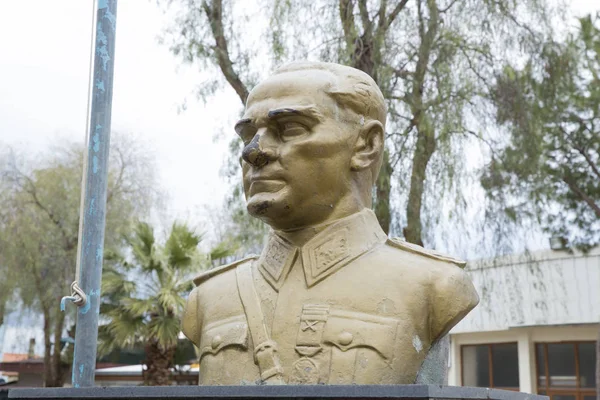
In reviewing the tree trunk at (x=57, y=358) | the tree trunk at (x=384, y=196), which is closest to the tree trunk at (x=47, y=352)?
the tree trunk at (x=57, y=358)

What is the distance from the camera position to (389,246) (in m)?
3.07

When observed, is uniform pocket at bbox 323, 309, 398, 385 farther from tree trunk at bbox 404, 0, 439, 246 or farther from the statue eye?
tree trunk at bbox 404, 0, 439, 246

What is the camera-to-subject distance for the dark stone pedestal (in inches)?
89.4

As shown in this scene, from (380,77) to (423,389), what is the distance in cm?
825

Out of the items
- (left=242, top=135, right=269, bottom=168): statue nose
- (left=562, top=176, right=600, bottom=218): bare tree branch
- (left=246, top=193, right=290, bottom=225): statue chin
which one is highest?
(left=562, top=176, right=600, bottom=218): bare tree branch

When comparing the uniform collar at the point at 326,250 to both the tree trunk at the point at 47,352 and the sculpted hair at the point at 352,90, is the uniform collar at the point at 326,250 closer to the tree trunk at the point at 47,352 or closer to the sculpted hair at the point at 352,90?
the sculpted hair at the point at 352,90

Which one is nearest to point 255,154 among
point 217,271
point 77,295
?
point 217,271

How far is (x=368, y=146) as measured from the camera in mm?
3064

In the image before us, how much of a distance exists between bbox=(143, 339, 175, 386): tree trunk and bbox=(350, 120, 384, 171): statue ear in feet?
32.4

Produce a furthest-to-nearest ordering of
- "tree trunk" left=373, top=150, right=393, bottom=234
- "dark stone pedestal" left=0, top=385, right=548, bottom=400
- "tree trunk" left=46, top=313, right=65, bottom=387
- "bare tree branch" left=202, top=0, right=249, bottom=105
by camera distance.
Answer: "tree trunk" left=46, top=313, right=65, bottom=387
"bare tree branch" left=202, top=0, right=249, bottom=105
"tree trunk" left=373, top=150, right=393, bottom=234
"dark stone pedestal" left=0, top=385, right=548, bottom=400

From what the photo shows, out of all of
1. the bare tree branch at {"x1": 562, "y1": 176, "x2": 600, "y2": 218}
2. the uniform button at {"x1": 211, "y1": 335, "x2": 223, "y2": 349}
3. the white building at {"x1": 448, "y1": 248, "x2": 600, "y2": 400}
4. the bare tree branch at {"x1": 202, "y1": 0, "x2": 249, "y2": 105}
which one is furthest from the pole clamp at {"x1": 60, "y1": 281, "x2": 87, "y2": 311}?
the white building at {"x1": 448, "y1": 248, "x2": 600, "y2": 400}

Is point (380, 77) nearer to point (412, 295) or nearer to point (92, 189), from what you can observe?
point (92, 189)

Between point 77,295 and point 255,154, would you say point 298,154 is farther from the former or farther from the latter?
point 77,295

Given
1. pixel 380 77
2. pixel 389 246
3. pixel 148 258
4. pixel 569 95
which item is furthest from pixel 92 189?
pixel 569 95
